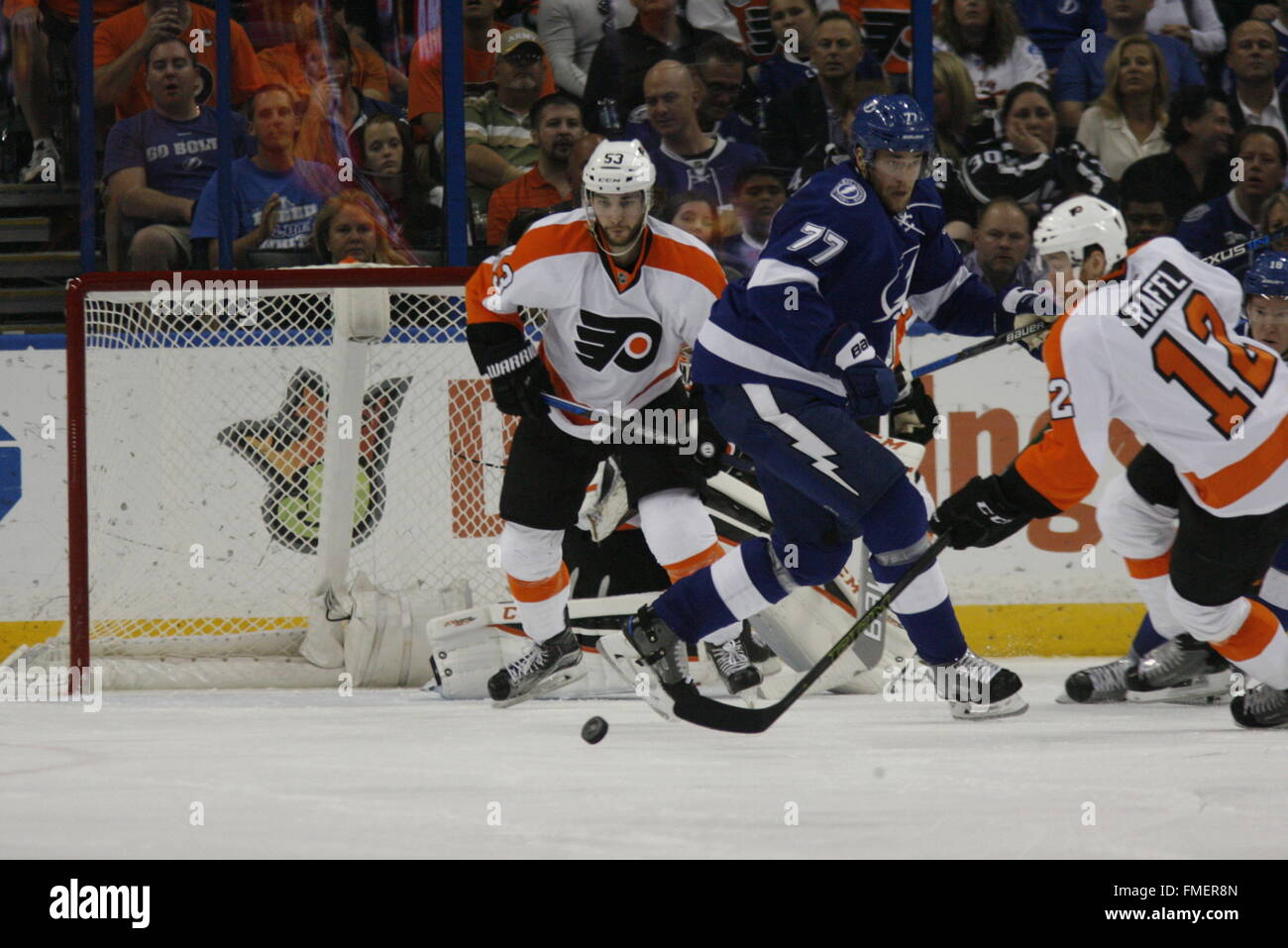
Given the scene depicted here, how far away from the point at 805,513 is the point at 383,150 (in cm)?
296

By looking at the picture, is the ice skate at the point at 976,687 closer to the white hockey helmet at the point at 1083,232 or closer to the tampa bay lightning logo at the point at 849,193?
the white hockey helmet at the point at 1083,232

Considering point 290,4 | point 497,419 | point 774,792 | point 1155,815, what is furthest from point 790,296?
point 290,4

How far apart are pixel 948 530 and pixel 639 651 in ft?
A: 2.01

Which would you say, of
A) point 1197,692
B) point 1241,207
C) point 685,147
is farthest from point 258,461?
point 1241,207

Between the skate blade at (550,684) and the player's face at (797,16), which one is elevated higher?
the player's face at (797,16)

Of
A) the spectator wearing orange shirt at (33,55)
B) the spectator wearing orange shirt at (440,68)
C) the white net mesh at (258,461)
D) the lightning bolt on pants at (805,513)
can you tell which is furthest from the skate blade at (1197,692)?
the spectator wearing orange shirt at (33,55)

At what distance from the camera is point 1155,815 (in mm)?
1946

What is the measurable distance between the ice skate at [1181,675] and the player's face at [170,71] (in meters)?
3.69

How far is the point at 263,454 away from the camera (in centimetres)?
407

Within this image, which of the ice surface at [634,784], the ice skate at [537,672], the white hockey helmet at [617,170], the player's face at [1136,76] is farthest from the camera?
the player's face at [1136,76]

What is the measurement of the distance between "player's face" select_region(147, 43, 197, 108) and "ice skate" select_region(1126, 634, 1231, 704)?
3693 mm

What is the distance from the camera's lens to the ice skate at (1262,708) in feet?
9.32

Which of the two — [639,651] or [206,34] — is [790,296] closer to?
[639,651]

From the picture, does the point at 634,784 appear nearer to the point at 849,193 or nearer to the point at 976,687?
the point at 976,687
